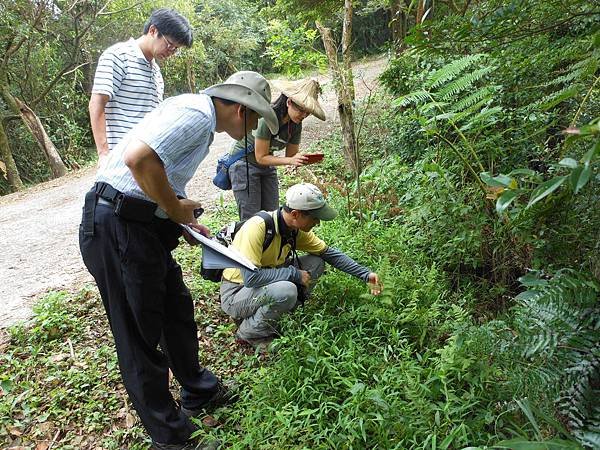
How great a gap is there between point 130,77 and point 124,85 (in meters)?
0.07

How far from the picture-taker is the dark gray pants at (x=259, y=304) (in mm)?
3047

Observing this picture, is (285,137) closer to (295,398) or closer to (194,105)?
(194,105)

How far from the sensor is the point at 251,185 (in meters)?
3.76

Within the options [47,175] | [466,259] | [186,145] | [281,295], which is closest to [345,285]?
[281,295]

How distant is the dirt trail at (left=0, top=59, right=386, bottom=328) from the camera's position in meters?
4.30

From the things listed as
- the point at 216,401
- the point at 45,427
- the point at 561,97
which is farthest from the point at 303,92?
the point at 45,427

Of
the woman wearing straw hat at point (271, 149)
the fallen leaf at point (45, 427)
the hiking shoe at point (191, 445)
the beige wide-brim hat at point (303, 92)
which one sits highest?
the beige wide-brim hat at point (303, 92)

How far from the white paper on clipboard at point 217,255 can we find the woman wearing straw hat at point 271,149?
111cm

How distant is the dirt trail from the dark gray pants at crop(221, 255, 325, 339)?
1910 millimetres

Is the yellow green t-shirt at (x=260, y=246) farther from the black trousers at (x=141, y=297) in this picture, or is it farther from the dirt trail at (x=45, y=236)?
the dirt trail at (x=45, y=236)

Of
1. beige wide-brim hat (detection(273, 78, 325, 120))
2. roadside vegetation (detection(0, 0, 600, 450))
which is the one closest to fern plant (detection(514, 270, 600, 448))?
roadside vegetation (detection(0, 0, 600, 450))

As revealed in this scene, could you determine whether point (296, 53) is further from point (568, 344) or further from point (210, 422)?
point (568, 344)

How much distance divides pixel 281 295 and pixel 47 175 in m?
13.8

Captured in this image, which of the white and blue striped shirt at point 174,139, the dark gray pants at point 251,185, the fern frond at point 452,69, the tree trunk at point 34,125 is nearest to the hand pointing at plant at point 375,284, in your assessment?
the dark gray pants at point 251,185
